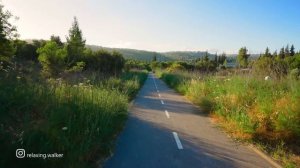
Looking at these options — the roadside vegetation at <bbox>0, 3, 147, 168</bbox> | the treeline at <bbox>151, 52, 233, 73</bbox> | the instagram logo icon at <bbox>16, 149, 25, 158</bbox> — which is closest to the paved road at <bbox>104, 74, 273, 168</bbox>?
the roadside vegetation at <bbox>0, 3, 147, 168</bbox>

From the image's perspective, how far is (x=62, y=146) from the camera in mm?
6535

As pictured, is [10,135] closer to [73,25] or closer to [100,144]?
[100,144]

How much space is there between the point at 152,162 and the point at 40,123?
270 centimetres

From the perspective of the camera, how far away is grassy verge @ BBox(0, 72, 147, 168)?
19.3ft

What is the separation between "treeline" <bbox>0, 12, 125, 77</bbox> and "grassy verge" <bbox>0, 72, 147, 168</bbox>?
1085 mm

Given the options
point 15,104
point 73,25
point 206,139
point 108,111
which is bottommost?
point 206,139

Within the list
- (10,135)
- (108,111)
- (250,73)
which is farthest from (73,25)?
(10,135)

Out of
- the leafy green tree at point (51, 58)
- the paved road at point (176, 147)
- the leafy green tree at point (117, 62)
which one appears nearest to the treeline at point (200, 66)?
the leafy green tree at point (117, 62)

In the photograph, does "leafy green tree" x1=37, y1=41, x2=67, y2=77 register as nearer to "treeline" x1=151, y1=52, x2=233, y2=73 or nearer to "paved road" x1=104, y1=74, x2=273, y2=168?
"treeline" x1=151, y1=52, x2=233, y2=73

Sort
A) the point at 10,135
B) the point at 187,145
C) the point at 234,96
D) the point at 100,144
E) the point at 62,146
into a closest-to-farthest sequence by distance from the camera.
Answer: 1. the point at 10,135
2. the point at 62,146
3. the point at 100,144
4. the point at 187,145
5. the point at 234,96

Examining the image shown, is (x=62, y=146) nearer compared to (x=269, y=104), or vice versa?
(x=62, y=146)

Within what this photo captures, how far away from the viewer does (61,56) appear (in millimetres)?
26312

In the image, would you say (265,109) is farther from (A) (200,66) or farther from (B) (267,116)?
(A) (200,66)

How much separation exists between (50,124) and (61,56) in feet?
66.4
